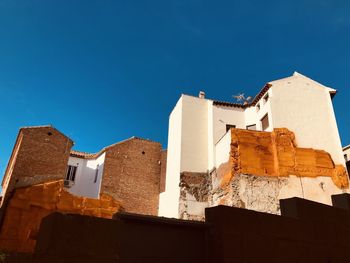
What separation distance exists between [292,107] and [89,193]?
16439 mm

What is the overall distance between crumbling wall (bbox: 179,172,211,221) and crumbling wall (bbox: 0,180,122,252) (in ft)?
17.9

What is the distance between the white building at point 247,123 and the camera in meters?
18.8

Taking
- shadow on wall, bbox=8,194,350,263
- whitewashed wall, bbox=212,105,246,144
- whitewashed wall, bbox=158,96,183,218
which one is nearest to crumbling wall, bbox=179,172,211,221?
whitewashed wall, bbox=158,96,183,218

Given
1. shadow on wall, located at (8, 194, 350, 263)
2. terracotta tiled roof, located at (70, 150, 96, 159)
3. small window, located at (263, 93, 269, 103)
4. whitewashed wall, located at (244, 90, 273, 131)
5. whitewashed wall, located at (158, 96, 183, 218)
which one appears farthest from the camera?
terracotta tiled roof, located at (70, 150, 96, 159)

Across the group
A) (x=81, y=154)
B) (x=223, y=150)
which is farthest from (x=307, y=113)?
(x=81, y=154)

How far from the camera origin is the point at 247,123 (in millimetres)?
21891

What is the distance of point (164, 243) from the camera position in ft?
15.6

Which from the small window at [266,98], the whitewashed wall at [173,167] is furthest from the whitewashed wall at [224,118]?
the small window at [266,98]

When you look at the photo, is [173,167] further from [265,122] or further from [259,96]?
[259,96]

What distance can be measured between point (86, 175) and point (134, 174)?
477 cm

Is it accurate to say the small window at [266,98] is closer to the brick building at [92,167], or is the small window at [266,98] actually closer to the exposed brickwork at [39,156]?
the brick building at [92,167]

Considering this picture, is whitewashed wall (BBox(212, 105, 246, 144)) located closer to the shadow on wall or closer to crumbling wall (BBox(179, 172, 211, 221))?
crumbling wall (BBox(179, 172, 211, 221))

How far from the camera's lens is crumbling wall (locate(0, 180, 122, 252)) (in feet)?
58.3

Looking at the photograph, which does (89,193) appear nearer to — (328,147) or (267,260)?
(328,147)
